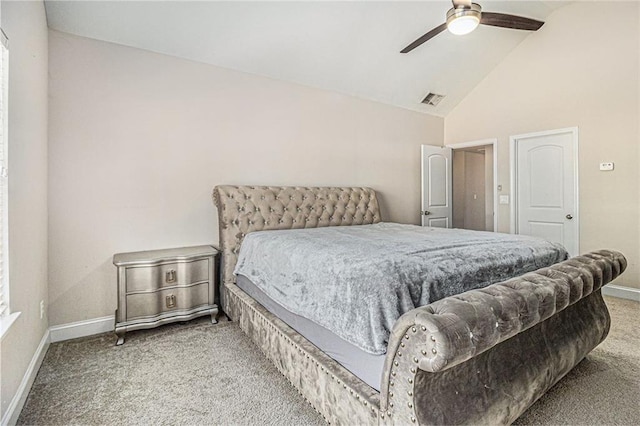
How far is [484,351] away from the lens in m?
1.38

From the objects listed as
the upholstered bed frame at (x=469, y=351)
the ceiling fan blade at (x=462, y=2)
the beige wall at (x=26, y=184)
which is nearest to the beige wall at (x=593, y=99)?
the upholstered bed frame at (x=469, y=351)

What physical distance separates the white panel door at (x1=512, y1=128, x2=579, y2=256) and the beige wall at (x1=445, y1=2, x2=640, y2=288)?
12cm

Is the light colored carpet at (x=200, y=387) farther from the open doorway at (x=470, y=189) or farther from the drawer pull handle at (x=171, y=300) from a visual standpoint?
the open doorway at (x=470, y=189)

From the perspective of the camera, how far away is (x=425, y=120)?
5547mm

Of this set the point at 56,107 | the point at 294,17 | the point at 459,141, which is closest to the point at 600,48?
the point at 459,141

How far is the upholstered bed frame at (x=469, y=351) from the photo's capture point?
121cm

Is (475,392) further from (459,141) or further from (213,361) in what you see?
(459,141)

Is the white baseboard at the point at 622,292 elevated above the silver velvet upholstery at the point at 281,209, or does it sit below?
below

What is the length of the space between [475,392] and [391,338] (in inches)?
20.5

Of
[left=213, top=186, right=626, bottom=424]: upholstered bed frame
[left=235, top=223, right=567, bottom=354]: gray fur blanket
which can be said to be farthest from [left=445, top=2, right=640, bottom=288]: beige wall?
[left=235, top=223, right=567, bottom=354]: gray fur blanket

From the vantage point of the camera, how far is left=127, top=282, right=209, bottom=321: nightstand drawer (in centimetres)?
277

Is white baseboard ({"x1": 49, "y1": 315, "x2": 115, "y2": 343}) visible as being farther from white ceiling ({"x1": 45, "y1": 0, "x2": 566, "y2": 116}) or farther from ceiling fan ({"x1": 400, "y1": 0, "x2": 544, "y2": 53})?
ceiling fan ({"x1": 400, "y1": 0, "x2": 544, "y2": 53})

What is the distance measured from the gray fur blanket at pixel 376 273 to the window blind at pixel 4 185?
151cm

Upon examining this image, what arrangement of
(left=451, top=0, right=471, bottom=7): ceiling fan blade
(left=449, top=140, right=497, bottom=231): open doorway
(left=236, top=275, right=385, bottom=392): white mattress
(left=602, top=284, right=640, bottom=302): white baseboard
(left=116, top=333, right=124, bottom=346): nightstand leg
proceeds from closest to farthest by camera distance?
(left=236, top=275, right=385, bottom=392): white mattress
(left=451, top=0, right=471, bottom=7): ceiling fan blade
(left=116, top=333, right=124, bottom=346): nightstand leg
(left=602, top=284, right=640, bottom=302): white baseboard
(left=449, top=140, right=497, bottom=231): open doorway
